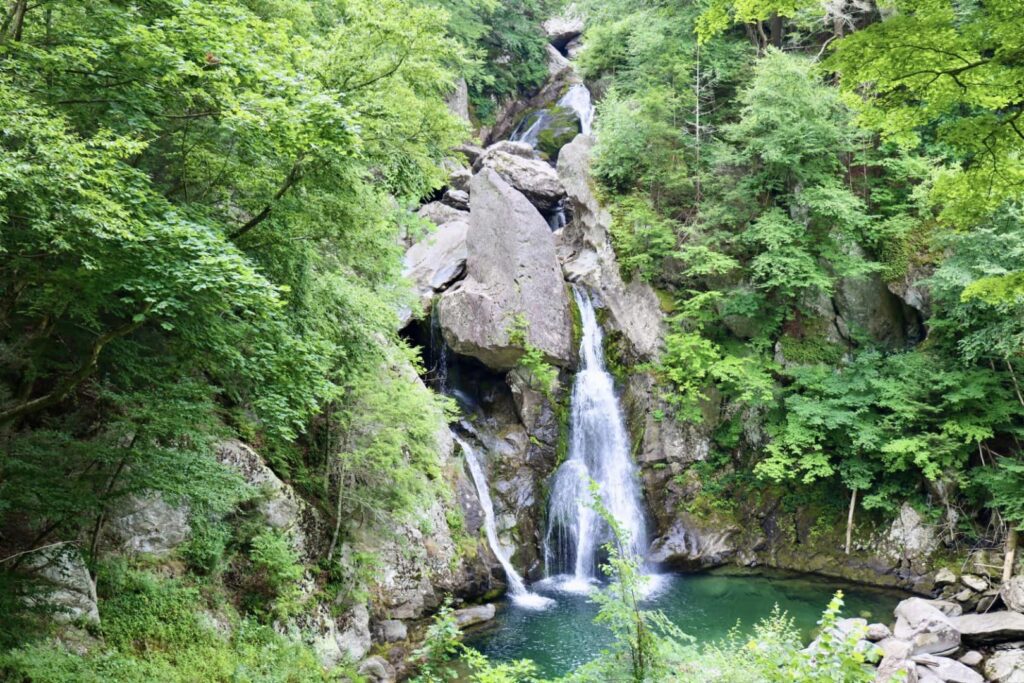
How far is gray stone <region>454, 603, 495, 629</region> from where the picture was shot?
444 inches

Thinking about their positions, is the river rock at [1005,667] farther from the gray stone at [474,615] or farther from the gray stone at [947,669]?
the gray stone at [474,615]

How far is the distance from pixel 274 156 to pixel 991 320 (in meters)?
13.7

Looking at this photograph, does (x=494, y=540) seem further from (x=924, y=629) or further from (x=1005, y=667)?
(x=1005, y=667)

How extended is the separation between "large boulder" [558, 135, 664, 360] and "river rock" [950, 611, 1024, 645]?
8618 mm

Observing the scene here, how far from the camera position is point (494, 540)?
546 inches

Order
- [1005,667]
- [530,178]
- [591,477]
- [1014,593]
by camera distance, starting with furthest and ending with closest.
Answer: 1. [530,178]
2. [591,477]
3. [1014,593]
4. [1005,667]

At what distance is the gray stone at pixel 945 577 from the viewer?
1205cm

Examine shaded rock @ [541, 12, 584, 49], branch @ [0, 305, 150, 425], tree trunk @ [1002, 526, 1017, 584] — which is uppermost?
shaded rock @ [541, 12, 584, 49]

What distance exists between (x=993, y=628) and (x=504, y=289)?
12162mm

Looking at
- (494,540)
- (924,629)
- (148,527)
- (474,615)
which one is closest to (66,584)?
(148,527)

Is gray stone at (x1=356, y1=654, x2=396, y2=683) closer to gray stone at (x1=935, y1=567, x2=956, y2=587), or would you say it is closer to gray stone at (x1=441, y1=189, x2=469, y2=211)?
gray stone at (x1=935, y1=567, x2=956, y2=587)

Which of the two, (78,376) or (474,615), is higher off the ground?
(78,376)

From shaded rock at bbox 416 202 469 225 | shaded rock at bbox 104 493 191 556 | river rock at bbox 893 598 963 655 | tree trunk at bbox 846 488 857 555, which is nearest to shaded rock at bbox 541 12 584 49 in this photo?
shaded rock at bbox 416 202 469 225

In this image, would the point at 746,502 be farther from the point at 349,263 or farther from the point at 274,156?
the point at 274,156
